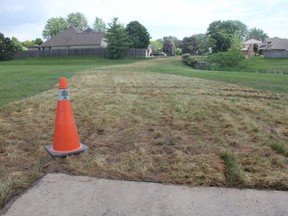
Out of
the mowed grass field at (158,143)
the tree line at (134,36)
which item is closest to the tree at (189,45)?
the tree line at (134,36)

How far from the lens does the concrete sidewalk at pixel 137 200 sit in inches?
93.7

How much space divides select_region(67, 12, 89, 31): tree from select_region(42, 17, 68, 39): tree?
975 centimetres

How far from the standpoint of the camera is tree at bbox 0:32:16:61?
4552cm

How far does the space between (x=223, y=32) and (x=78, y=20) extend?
57152mm

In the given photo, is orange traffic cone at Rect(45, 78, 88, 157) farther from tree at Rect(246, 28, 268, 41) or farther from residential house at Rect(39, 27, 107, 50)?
tree at Rect(246, 28, 268, 41)

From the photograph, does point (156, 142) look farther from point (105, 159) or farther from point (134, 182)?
point (134, 182)

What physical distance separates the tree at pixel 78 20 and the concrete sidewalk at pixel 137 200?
111 m

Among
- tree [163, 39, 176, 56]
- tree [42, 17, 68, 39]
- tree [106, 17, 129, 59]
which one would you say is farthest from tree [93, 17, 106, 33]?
tree [106, 17, 129, 59]

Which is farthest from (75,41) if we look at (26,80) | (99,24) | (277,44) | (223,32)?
(99,24)

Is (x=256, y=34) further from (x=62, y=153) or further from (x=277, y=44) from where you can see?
(x=62, y=153)

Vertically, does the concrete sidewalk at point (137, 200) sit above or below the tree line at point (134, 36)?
below

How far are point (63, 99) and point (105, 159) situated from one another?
0.99m

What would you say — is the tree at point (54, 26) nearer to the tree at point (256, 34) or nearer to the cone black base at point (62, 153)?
the tree at point (256, 34)

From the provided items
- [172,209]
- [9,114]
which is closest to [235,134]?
[172,209]
